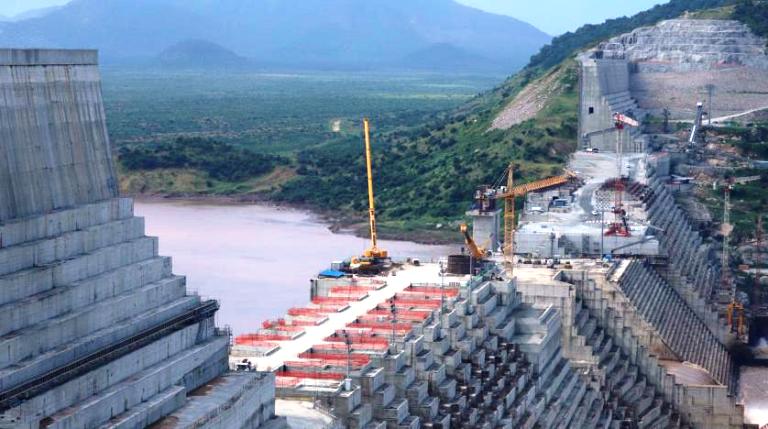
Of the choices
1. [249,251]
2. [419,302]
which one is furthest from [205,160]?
[419,302]

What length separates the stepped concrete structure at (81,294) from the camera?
39.2 meters

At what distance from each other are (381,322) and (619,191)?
42.5 m

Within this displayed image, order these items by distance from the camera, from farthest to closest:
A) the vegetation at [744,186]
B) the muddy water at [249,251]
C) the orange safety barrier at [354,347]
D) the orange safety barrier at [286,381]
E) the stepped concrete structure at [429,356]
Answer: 1. the vegetation at [744,186]
2. the muddy water at [249,251]
3. the orange safety barrier at [354,347]
4. the stepped concrete structure at [429,356]
5. the orange safety barrier at [286,381]

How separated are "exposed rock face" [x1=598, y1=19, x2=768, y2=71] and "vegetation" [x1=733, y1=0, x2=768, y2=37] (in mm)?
1168

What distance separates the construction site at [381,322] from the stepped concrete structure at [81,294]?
6cm

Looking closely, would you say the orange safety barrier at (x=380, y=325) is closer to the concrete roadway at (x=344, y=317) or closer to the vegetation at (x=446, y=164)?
the concrete roadway at (x=344, y=317)

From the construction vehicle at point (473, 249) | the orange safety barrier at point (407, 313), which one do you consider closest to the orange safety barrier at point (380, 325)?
the orange safety barrier at point (407, 313)

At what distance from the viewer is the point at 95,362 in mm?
40719

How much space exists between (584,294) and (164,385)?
3760 cm

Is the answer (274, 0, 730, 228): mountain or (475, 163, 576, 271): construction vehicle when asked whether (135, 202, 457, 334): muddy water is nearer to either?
(274, 0, 730, 228): mountain

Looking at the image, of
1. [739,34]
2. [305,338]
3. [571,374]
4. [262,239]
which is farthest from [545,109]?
[305,338]

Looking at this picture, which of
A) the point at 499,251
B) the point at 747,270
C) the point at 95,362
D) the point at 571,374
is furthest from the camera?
the point at 747,270

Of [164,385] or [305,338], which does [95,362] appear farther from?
[305,338]

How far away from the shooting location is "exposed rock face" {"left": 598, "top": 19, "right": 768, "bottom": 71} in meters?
152
